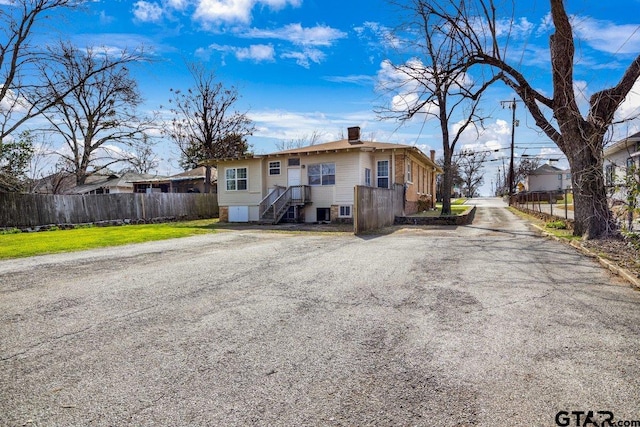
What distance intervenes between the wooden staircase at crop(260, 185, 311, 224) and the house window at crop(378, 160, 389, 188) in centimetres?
364

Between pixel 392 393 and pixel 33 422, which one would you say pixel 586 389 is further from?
pixel 33 422

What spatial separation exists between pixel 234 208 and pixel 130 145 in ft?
54.6

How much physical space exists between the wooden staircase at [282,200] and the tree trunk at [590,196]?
12055mm

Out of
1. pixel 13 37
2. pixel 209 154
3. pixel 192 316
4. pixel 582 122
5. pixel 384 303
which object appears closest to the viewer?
pixel 192 316

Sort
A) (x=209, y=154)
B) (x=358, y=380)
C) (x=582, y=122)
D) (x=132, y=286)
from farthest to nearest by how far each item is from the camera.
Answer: (x=209, y=154) → (x=582, y=122) → (x=132, y=286) → (x=358, y=380)

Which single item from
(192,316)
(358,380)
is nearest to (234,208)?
(192,316)

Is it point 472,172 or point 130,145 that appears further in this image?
point 472,172

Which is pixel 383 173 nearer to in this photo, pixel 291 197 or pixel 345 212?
pixel 345 212

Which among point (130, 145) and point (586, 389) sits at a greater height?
point (130, 145)

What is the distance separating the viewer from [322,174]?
19984mm

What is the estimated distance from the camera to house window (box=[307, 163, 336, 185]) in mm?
19688

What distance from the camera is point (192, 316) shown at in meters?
4.18

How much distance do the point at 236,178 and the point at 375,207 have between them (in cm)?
971

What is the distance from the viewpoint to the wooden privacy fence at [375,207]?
45.2ft
